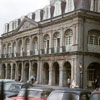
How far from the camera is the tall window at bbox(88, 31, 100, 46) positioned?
1389 inches

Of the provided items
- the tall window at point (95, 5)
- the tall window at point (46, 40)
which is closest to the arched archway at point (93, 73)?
the tall window at point (95, 5)

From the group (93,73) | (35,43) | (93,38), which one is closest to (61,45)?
(93,38)

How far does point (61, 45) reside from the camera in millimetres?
36969

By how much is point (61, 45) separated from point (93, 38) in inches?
188

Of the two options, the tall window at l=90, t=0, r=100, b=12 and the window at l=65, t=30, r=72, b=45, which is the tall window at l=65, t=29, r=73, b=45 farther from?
the tall window at l=90, t=0, r=100, b=12

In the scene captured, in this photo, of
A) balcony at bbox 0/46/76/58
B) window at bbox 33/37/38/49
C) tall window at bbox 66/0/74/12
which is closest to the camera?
balcony at bbox 0/46/76/58

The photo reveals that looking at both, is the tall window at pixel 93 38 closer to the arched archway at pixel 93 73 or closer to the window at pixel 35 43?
the arched archway at pixel 93 73

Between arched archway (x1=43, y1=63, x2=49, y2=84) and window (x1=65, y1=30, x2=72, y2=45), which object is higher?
window (x1=65, y1=30, x2=72, y2=45)

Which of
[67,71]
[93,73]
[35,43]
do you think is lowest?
[93,73]

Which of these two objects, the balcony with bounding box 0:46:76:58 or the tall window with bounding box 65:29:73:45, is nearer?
the balcony with bounding box 0:46:76:58

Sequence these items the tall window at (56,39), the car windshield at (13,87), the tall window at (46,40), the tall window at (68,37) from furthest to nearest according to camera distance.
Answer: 1. the tall window at (46,40)
2. the tall window at (56,39)
3. the tall window at (68,37)
4. the car windshield at (13,87)

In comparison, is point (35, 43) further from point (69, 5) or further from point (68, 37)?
point (69, 5)

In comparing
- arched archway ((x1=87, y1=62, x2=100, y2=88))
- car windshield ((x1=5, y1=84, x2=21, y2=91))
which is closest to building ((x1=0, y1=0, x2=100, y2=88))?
arched archway ((x1=87, y1=62, x2=100, y2=88))

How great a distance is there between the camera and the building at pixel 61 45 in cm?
3378
